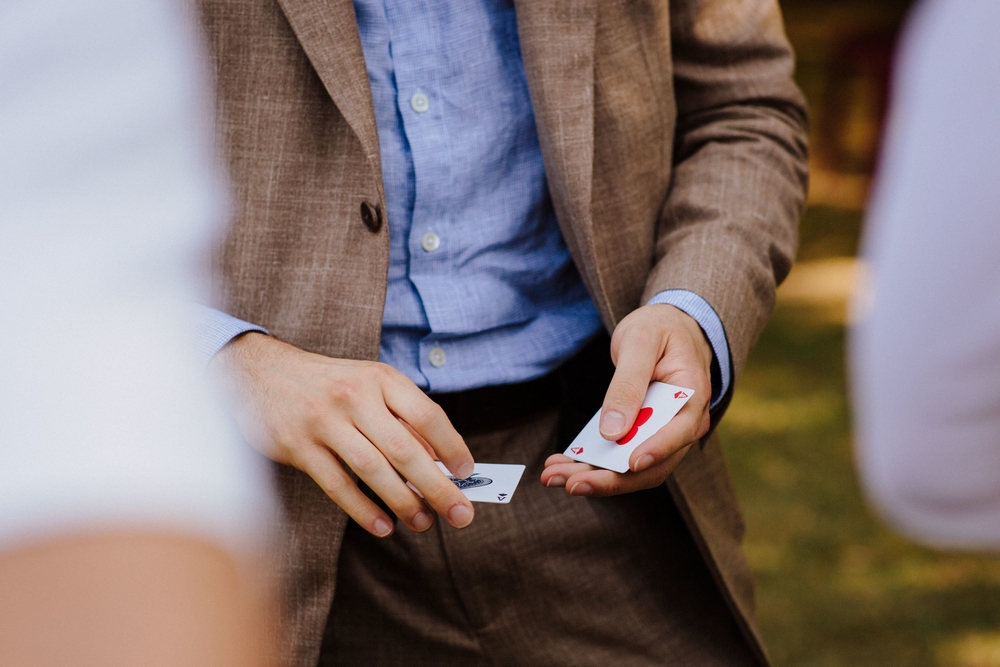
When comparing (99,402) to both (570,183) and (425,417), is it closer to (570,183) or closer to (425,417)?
(425,417)

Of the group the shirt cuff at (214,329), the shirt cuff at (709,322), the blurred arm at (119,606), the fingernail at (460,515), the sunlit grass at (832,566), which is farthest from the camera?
the sunlit grass at (832,566)

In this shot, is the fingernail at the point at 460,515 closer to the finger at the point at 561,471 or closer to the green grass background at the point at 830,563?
the finger at the point at 561,471

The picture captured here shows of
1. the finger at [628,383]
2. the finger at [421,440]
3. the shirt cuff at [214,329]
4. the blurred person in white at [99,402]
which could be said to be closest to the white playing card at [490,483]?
the finger at [421,440]

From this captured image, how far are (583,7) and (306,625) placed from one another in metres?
0.82

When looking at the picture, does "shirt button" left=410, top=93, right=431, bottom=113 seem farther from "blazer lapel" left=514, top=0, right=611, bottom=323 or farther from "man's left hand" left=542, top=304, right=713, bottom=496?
"man's left hand" left=542, top=304, right=713, bottom=496

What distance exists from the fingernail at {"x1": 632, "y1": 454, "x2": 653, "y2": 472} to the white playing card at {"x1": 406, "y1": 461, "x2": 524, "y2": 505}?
14 centimetres

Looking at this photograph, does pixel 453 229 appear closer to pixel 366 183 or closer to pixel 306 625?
pixel 366 183

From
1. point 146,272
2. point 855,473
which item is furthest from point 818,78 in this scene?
point 146,272

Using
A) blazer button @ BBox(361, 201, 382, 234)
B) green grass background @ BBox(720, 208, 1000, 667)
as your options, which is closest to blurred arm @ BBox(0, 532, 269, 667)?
blazer button @ BBox(361, 201, 382, 234)

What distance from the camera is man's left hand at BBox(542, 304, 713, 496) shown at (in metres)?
0.91

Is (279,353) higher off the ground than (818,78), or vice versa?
(279,353)

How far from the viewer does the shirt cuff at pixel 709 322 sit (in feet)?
3.58

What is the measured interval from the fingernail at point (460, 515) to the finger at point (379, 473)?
4 centimetres

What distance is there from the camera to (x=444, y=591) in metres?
1.15
